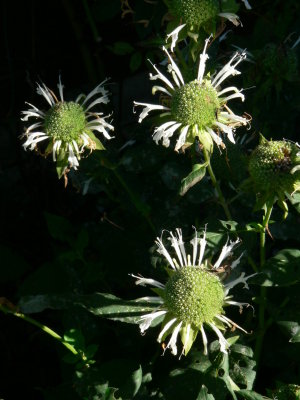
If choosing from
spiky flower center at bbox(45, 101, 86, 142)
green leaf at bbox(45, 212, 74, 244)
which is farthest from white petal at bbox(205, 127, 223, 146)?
green leaf at bbox(45, 212, 74, 244)

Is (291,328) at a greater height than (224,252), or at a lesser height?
lesser

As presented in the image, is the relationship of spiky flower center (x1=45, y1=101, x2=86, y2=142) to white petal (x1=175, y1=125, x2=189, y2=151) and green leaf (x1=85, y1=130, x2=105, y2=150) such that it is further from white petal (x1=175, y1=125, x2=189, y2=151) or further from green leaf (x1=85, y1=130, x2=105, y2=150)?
white petal (x1=175, y1=125, x2=189, y2=151)

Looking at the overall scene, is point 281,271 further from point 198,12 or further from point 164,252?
point 198,12

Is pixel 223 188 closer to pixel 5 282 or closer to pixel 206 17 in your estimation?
pixel 206 17

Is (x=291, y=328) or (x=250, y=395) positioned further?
(x=291, y=328)

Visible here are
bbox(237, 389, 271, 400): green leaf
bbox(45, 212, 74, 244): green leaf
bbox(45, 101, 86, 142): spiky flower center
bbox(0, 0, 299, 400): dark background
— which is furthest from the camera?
bbox(45, 212, 74, 244): green leaf

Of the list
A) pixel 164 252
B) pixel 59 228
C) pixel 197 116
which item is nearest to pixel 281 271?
pixel 164 252

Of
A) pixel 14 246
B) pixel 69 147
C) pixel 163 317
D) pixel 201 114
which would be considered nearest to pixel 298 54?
pixel 201 114
